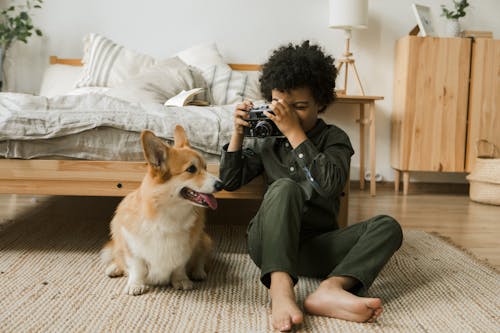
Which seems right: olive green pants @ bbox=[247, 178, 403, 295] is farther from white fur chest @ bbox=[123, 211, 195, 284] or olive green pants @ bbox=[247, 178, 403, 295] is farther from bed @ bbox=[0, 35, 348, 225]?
bed @ bbox=[0, 35, 348, 225]

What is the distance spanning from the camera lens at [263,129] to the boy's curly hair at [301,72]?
114 millimetres

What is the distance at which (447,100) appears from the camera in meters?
3.26

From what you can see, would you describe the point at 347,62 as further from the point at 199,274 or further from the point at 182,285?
the point at 182,285

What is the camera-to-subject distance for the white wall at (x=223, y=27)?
11.6 ft

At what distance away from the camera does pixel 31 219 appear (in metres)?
2.38

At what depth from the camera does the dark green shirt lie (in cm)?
141

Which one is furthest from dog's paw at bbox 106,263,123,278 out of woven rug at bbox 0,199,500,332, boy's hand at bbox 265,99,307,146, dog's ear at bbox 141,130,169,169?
boy's hand at bbox 265,99,307,146

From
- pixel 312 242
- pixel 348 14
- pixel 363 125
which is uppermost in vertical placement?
pixel 348 14

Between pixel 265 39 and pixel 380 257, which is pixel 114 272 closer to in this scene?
pixel 380 257

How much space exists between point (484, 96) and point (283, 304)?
2602 millimetres

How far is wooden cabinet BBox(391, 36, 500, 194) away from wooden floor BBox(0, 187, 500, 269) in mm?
306

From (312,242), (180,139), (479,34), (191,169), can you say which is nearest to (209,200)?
(191,169)

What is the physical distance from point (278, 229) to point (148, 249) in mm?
374

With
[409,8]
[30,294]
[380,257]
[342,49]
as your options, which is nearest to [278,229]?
[380,257]
